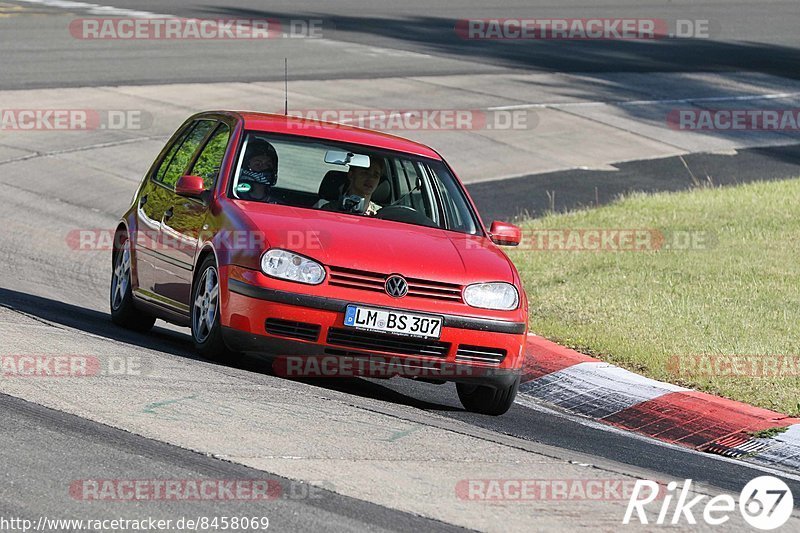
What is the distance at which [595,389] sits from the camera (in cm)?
957

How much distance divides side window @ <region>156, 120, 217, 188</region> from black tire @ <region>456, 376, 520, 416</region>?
100 inches

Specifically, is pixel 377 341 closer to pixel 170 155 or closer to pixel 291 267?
pixel 291 267

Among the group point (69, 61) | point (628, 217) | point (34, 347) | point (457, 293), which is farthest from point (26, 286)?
point (69, 61)

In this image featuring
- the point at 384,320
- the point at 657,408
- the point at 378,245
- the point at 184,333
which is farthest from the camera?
the point at 184,333

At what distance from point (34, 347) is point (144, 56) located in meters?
19.7

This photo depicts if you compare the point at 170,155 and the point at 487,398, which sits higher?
the point at 170,155

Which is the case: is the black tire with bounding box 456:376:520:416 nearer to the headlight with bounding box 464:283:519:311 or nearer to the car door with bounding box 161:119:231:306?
the headlight with bounding box 464:283:519:311

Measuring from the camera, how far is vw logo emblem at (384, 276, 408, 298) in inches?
314

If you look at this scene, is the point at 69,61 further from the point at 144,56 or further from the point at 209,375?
the point at 209,375

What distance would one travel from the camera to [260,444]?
6422mm

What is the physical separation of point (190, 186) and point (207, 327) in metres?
0.95

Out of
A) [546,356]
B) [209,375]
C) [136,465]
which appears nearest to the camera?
[136,465]

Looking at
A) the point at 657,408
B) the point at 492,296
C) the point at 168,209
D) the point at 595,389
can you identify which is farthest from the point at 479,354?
the point at 168,209

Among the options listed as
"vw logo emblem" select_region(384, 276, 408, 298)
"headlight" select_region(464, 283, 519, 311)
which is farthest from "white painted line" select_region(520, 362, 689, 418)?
"vw logo emblem" select_region(384, 276, 408, 298)
